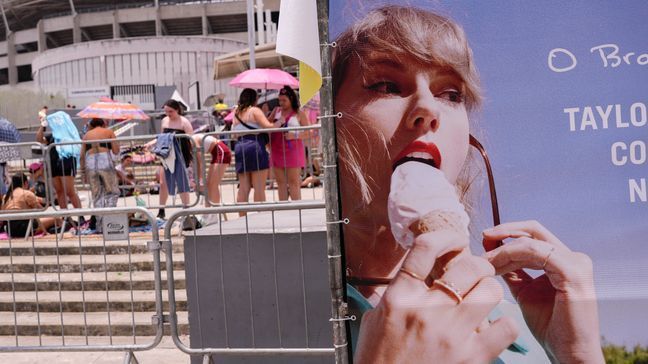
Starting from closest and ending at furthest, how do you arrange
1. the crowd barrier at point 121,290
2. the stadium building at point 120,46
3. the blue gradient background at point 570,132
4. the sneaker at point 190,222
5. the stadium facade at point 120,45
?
1. the blue gradient background at point 570,132
2. the crowd barrier at point 121,290
3. the sneaker at point 190,222
4. the stadium building at point 120,46
5. the stadium facade at point 120,45

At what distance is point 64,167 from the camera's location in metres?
10.8

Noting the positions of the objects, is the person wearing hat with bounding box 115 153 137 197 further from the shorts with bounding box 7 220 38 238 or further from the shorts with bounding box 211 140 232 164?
the shorts with bounding box 211 140 232 164

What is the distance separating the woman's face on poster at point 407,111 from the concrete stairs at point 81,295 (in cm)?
431

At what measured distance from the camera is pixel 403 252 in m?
3.39

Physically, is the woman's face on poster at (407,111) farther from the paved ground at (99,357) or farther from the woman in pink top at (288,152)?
the woman in pink top at (288,152)

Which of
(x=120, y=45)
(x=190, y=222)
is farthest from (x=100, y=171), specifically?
(x=120, y=45)

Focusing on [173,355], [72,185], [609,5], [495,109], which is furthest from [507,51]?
[72,185]

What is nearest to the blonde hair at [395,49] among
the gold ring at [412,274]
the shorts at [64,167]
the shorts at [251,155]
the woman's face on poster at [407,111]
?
the woman's face on poster at [407,111]

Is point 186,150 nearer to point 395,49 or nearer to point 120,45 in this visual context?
point 395,49

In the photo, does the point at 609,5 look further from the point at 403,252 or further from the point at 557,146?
the point at 403,252

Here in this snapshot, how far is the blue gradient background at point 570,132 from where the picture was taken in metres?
3.19

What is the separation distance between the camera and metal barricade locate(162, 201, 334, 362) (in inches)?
216

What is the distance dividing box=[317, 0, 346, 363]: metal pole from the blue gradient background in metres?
0.61

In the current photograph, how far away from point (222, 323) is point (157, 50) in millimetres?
58804
